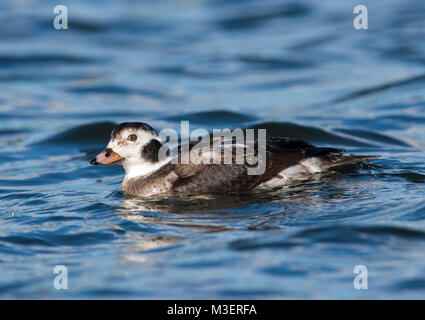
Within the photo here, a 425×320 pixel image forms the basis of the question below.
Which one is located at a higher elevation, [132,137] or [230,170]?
[132,137]

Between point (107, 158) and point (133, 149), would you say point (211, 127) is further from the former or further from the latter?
point (107, 158)

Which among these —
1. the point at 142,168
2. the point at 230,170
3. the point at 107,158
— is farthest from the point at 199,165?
the point at 107,158

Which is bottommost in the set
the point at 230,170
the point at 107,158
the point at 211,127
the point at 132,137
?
the point at 230,170

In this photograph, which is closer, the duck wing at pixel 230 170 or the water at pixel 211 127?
the water at pixel 211 127

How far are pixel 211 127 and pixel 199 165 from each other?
4.53 metres

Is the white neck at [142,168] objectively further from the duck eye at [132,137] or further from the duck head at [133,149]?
the duck eye at [132,137]

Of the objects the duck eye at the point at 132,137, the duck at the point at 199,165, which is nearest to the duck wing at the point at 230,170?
the duck at the point at 199,165

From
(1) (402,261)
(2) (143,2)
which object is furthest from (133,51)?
(1) (402,261)

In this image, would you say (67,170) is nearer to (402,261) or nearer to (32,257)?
(32,257)

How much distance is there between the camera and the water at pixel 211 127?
6.61 meters

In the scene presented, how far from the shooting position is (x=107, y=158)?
30.3 feet

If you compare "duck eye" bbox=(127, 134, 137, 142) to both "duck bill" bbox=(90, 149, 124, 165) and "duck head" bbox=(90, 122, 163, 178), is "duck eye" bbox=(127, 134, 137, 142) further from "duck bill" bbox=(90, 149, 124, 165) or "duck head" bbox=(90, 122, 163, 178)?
"duck bill" bbox=(90, 149, 124, 165)

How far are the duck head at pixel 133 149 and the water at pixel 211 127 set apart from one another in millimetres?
458
